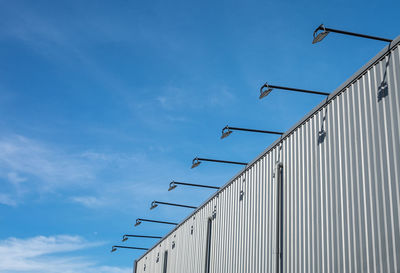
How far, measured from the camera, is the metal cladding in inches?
481

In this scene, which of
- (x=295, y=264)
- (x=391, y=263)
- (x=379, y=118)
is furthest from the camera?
(x=295, y=264)

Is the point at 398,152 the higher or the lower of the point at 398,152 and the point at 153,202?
the lower

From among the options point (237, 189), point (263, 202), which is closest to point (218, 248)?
point (237, 189)

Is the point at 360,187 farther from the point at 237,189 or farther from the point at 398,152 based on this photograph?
the point at 237,189

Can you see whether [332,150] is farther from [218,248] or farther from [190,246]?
[190,246]

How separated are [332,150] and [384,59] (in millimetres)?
2861

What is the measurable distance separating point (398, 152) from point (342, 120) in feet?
8.52

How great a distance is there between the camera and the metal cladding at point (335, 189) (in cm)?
1223

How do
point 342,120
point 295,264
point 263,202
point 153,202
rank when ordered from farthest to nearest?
point 153,202, point 263,202, point 295,264, point 342,120

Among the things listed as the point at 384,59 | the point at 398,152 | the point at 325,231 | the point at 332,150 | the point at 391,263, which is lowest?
the point at 391,263

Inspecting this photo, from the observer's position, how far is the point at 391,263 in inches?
457

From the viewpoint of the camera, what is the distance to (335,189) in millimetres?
14117

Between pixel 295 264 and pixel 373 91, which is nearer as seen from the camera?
pixel 373 91

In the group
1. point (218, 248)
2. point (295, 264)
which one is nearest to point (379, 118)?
point (295, 264)
